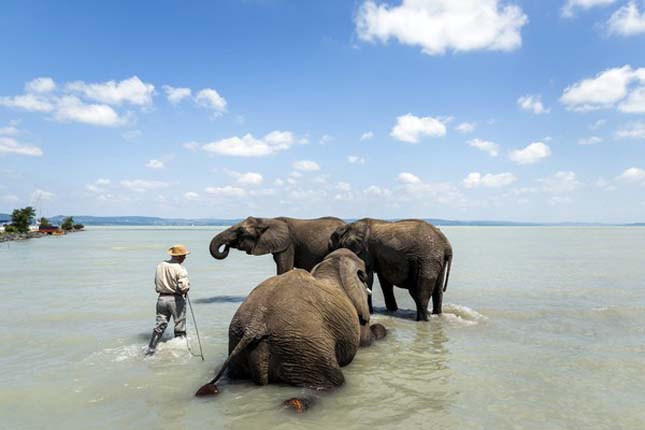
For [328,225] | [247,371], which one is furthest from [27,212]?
[247,371]

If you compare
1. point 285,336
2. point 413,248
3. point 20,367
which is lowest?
point 20,367

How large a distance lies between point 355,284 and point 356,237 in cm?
409

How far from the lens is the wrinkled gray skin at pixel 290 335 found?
5816 mm

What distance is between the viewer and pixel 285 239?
43.4ft

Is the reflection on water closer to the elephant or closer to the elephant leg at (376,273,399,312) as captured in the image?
the elephant leg at (376,273,399,312)

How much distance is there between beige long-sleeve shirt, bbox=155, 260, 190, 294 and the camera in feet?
26.6

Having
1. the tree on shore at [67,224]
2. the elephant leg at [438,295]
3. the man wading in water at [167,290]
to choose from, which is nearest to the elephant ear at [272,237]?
the elephant leg at [438,295]

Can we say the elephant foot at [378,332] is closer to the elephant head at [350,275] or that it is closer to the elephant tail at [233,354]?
the elephant head at [350,275]

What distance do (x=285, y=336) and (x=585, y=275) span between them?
20961 mm

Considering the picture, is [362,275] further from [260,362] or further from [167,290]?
[167,290]

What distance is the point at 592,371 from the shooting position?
7266 mm

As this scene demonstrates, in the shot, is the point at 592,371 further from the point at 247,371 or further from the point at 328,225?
the point at 328,225

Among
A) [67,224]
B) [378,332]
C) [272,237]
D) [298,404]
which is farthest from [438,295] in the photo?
[67,224]

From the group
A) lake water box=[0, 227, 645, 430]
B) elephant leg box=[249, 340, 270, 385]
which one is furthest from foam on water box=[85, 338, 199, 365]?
elephant leg box=[249, 340, 270, 385]
